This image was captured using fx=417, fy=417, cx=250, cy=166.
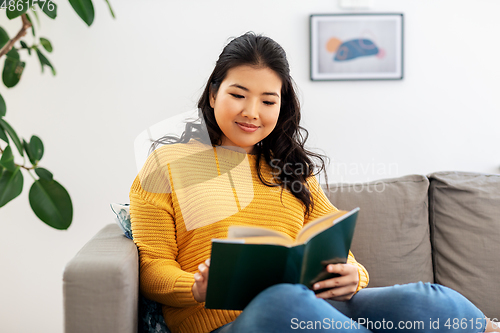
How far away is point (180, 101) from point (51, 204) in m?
1.42

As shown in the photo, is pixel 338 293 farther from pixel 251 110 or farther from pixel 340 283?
pixel 251 110

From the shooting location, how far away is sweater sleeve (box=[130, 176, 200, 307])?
3.49ft

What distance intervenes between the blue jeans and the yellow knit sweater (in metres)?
0.14

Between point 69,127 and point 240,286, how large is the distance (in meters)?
1.58

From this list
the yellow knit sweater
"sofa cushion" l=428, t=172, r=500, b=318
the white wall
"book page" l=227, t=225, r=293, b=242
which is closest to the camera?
"book page" l=227, t=225, r=293, b=242

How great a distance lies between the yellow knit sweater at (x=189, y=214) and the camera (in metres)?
1.05

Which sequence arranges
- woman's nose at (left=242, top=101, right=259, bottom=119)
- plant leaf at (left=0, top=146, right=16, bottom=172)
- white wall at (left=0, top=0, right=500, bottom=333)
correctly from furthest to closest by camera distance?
white wall at (left=0, top=0, right=500, bottom=333) → woman's nose at (left=242, top=101, right=259, bottom=119) → plant leaf at (left=0, top=146, right=16, bottom=172)

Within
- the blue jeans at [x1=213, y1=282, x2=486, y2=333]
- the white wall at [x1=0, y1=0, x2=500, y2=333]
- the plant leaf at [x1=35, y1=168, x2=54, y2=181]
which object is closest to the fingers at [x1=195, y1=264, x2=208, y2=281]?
the blue jeans at [x1=213, y1=282, x2=486, y2=333]

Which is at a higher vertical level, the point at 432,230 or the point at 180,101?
the point at 180,101

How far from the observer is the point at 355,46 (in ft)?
6.97

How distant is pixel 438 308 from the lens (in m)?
0.91

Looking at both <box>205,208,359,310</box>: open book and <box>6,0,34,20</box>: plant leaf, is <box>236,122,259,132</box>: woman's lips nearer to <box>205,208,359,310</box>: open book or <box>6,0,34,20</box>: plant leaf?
<box>205,208,359,310</box>: open book

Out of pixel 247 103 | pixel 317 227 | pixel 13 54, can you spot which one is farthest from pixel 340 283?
pixel 13 54

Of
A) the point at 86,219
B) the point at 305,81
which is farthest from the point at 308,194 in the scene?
the point at 86,219
